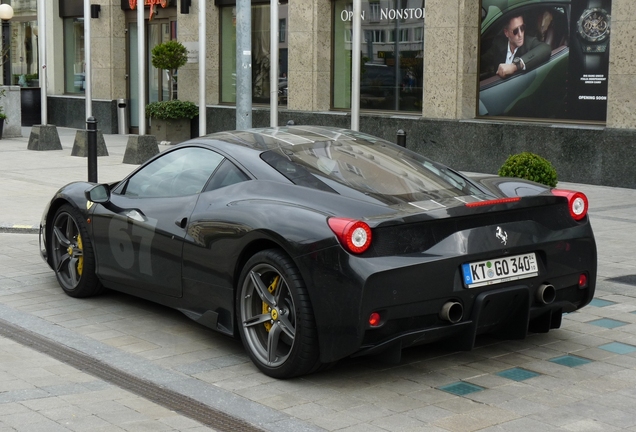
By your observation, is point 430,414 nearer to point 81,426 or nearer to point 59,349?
point 81,426

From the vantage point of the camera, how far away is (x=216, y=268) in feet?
19.0

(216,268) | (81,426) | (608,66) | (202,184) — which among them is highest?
(608,66)

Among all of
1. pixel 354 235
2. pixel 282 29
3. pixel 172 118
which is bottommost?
pixel 354 235

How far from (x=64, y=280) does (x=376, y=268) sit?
3.36m

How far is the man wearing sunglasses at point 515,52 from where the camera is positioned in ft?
52.8

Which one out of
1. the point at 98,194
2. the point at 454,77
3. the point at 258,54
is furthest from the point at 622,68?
the point at 98,194

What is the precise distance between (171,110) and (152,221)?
1579cm

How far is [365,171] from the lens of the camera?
590 centimetres

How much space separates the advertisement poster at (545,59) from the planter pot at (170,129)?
25.7ft

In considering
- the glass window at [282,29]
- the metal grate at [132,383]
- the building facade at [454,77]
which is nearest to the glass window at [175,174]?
the metal grate at [132,383]

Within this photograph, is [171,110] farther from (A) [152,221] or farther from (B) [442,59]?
(A) [152,221]

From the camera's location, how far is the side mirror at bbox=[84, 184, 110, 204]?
6.89 m

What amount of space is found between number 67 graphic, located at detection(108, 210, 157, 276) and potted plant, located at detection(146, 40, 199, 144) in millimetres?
15313

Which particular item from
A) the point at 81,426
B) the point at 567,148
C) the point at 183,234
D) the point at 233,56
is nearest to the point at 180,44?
the point at 233,56
